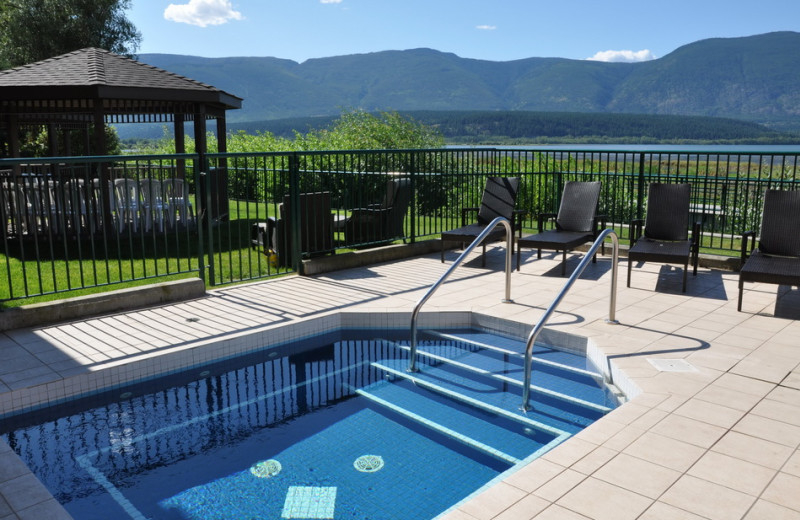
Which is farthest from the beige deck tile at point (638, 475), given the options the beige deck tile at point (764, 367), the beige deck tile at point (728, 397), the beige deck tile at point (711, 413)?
the beige deck tile at point (764, 367)

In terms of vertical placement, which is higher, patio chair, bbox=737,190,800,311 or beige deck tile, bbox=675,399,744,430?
patio chair, bbox=737,190,800,311

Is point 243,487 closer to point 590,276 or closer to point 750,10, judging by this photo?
point 590,276

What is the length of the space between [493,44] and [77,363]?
84124 millimetres

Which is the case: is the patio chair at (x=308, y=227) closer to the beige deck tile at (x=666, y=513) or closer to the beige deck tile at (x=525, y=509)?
the beige deck tile at (x=525, y=509)

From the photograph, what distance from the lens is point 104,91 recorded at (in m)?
10.5

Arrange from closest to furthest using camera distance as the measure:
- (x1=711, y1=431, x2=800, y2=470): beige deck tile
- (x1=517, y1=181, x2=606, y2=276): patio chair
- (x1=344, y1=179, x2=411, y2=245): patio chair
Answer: (x1=711, y1=431, x2=800, y2=470): beige deck tile → (x1=517, y1=181, x2=606, y2=276): patio chair → (x1=344, y1=179, x2=411, y2=245): patio chair

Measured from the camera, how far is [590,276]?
8.11 meters

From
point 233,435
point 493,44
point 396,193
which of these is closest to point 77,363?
point 233,435

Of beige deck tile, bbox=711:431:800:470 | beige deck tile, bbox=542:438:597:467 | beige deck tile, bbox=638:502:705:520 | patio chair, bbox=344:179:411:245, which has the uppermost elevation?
patio chair, bbox=344:179:411:245

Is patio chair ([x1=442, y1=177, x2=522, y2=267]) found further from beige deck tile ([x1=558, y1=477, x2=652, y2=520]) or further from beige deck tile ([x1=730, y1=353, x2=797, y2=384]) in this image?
beige deck tile ([x1=558, y1=477, x2=652, y2=520])

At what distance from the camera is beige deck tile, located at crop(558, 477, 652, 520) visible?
111 inches

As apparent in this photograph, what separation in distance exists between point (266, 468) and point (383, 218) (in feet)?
18.9

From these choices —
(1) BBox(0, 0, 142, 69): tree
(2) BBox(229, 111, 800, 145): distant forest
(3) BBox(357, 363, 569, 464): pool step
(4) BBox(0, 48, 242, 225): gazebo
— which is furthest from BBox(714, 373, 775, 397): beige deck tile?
(2) BBox(229, 111, 800, 145): distant forest

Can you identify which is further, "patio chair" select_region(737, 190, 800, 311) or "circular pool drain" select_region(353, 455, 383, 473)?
"patio chair" select_region(737, 190, 800, 311)
